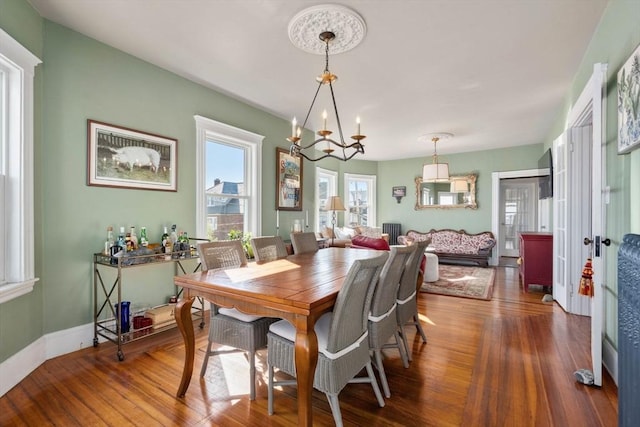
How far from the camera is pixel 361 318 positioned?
5.51ft

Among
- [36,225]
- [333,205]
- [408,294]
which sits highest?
[333,205]

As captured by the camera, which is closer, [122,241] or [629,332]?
[629,332]

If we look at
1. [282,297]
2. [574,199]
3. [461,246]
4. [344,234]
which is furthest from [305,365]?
[461,246]

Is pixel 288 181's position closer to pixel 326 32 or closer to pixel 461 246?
pixel 326 32

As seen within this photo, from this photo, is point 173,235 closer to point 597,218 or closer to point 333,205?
point 333,205

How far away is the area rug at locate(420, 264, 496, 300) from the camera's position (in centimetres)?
425

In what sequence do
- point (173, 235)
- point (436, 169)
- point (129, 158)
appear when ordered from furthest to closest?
point (436, 169) → point (173, 235) → point (129, 158)

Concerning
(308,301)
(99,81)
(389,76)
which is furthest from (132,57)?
(308,301)

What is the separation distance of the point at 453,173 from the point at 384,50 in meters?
5.26

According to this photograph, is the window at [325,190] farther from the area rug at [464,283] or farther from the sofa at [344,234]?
the area rug at [464,283]

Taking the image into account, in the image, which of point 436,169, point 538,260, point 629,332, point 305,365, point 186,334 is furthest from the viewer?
point 436,169

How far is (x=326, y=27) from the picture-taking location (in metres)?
2.33

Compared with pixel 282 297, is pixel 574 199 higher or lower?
higher

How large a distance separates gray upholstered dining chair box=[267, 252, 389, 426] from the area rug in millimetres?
2927
